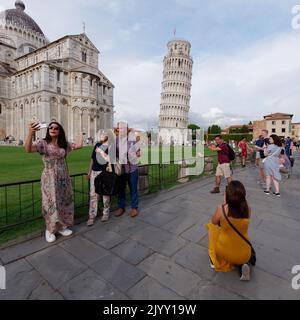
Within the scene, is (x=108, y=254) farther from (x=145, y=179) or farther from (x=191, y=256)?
(x=145, y=179)

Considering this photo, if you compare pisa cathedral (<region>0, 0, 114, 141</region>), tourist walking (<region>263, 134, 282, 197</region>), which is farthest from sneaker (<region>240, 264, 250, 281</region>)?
pisa cathedral (<region>0, 0, 114, 141</region>)

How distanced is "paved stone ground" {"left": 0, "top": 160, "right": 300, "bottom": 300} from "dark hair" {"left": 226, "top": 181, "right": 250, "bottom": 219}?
900 mm

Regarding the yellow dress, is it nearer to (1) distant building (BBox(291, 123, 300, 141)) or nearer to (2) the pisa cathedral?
(2) the pisa cathedral

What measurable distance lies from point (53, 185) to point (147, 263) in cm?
202

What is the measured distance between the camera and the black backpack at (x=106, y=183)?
3.93 m

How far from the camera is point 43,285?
2.49 metres

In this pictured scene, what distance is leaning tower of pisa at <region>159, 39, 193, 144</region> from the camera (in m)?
83.3

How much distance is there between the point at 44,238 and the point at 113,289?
1883mm

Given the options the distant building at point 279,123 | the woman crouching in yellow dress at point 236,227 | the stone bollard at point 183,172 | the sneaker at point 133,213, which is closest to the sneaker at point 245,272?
the woman crouching in yellow dress at point 236,227

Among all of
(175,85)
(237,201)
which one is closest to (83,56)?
(175,85)

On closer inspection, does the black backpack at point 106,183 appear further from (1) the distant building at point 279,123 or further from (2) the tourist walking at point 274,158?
(1) the distant building at point 279,123
